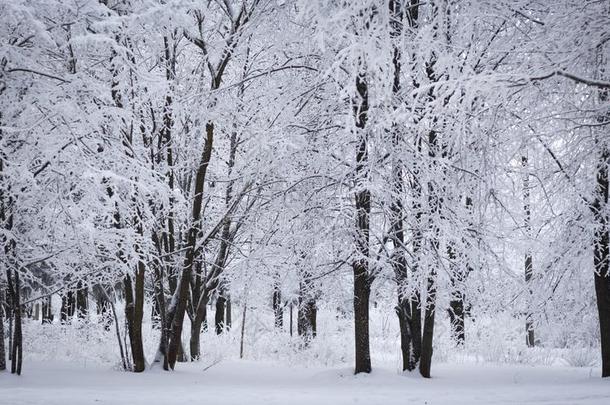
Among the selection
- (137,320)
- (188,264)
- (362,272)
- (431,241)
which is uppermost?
(431,241)

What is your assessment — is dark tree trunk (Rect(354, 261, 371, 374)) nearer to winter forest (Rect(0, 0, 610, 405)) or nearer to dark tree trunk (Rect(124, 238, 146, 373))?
winter forest (Rect(0, 0, 610, 405))

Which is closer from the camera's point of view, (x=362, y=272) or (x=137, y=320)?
(x=362, y=272)

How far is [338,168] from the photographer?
29.1 feet

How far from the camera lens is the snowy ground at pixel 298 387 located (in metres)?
6.08

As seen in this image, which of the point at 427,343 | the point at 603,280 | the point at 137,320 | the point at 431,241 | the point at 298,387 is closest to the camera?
the point at 298,387

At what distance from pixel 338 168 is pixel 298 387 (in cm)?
365

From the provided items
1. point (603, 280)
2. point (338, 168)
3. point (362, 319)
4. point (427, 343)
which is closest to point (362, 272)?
point (362, 319)

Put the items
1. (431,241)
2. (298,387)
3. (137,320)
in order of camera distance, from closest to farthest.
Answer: (298,387) → (431,241) → (137,320)

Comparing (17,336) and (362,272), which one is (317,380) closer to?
(362,272)

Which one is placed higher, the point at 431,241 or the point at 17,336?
the point at 431,241

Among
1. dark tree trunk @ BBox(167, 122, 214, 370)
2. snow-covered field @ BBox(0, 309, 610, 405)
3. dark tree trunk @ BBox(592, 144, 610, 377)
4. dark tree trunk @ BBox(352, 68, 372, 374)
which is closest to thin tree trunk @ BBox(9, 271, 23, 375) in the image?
snow-covered field @ BBox(0, 309, 610, 405)

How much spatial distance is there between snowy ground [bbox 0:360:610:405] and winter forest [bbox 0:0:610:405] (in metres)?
0.07

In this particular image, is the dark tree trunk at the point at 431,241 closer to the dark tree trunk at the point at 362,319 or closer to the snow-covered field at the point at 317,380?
the snow-covered field at the point at 317,380

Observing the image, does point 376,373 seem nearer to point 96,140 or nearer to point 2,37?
point 96,140
